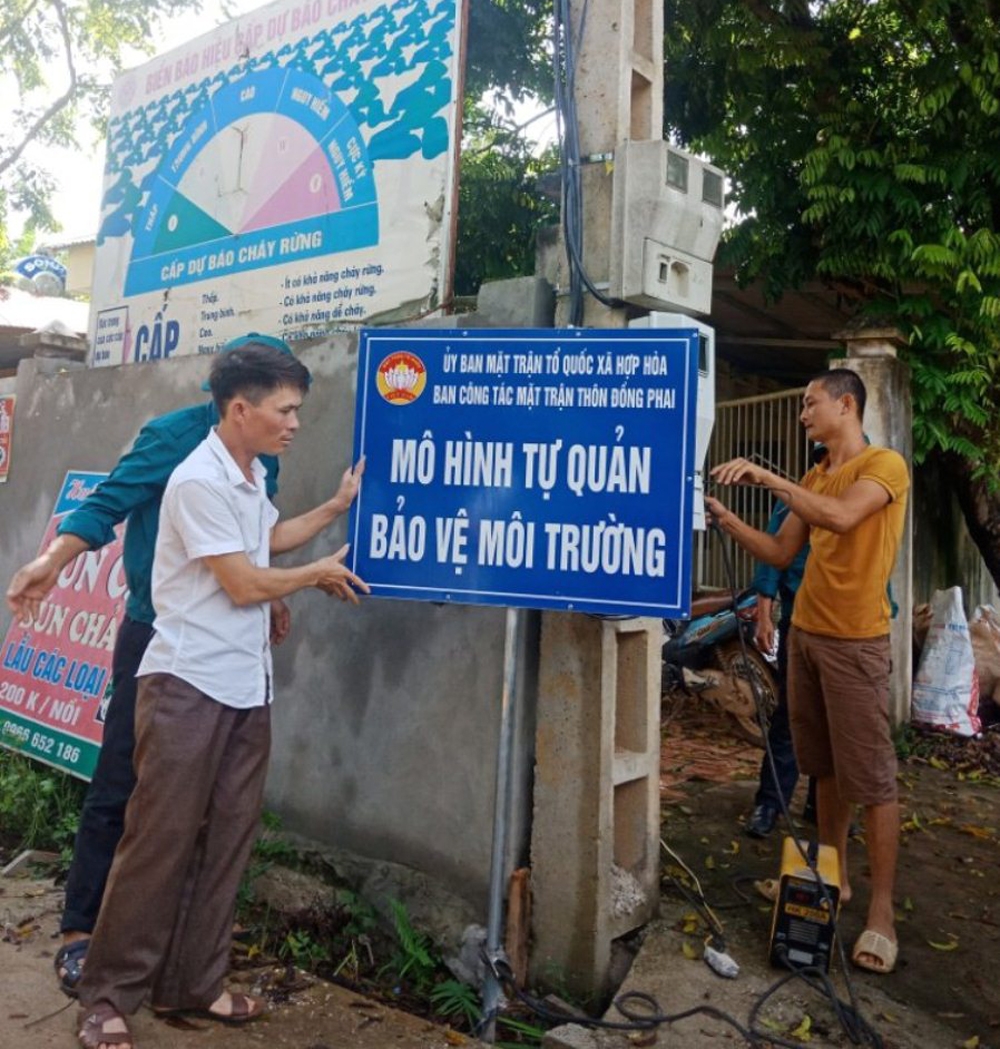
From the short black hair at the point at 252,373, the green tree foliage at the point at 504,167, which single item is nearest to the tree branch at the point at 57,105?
the green tree foliage at the point at 504,167

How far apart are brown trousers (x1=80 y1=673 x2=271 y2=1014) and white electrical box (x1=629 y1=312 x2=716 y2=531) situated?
1443 millimetres

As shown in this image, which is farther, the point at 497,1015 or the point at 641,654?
the point at 641,654

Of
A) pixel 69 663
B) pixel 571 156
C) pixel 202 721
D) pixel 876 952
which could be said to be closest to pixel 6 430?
pixel 69 663

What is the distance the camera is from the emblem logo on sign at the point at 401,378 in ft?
10.2

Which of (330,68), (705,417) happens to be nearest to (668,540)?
(705,417)

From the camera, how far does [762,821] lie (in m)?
4.47

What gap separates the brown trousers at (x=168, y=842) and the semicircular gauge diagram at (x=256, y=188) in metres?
2.10

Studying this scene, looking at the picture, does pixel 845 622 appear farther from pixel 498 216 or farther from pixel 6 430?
pixel 498 216

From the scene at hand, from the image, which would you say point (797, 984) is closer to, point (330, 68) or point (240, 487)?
point (240, 487)

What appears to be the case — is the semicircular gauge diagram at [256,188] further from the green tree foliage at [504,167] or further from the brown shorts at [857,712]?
Answer: the green tree foliage at [504,167]

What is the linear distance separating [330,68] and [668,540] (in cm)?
277

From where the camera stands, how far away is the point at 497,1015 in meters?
3.00

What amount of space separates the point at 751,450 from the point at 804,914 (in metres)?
5.19

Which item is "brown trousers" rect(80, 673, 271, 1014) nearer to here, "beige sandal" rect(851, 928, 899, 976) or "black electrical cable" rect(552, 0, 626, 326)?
"black electrical cable" rect(552, 0, 626, 326)
